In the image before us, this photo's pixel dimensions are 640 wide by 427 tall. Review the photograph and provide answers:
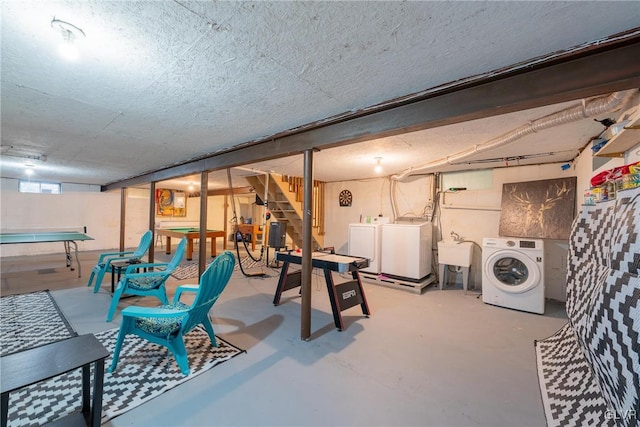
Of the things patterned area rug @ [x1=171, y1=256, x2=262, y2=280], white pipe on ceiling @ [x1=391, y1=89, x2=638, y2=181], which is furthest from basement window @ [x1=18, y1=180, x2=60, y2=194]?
white pipe on ceiling @ [x1=391, y1=89, x2=638, y2=181]

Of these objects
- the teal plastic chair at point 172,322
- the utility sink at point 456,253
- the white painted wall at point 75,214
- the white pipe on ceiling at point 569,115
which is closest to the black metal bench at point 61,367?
the teal plastic chair at point 172,322

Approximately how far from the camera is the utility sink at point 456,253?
4188 mm

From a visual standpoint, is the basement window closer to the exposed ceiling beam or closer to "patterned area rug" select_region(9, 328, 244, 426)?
"patterned area rug" select_region(9, 328, 244, 426)

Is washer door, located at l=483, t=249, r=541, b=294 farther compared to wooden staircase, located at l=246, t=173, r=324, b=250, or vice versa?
wooden staircase, located at l=246, t=173, r=324, b=250

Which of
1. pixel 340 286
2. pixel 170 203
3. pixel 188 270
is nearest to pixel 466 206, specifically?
pixel 340 286

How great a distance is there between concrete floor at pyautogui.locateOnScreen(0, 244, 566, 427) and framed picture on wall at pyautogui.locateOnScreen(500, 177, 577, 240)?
3.56 ft

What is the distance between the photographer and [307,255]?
2709mm

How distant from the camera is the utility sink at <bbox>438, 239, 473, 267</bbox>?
4188 mm

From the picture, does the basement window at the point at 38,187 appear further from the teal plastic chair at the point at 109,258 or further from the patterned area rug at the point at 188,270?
the teal plastic chair at the point at 109,258

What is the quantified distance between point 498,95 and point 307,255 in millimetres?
2035

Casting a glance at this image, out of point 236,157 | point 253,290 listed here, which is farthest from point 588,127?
point 253,290

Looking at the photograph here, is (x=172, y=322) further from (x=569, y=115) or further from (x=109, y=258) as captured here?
(x=569, y=115)

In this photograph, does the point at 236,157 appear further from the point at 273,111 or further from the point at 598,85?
the point at 598,85

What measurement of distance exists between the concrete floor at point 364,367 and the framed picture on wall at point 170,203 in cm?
567
